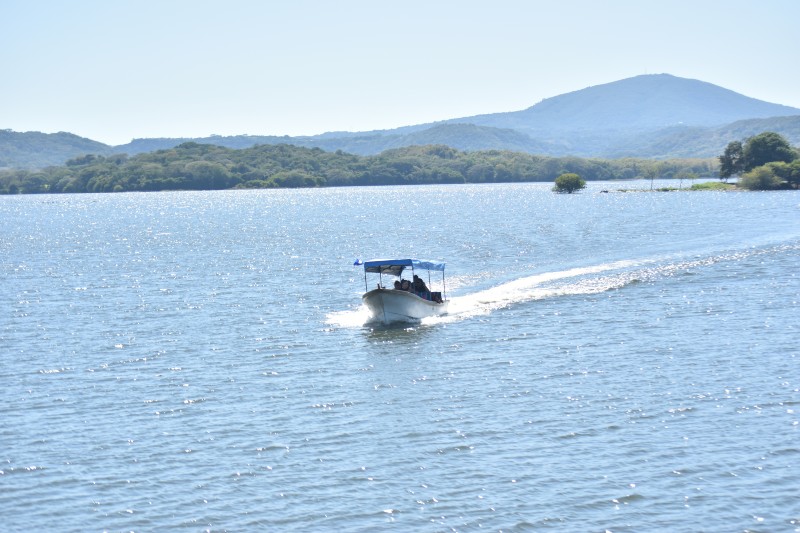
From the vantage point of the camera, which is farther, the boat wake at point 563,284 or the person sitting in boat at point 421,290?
the boat wake at point 563,284

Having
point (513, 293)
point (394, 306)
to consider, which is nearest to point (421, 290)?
point (394, 306)

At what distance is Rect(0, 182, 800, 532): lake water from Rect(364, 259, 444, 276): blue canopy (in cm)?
328

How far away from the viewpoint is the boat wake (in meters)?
58.8

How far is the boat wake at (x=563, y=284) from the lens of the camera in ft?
193

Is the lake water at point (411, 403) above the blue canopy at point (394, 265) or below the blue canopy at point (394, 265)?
below

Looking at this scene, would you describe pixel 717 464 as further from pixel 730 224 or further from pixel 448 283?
pixel 730 224

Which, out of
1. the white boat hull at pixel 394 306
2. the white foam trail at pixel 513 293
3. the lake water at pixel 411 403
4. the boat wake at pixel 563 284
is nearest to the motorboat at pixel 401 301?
the white boat hull at pixel 394 306

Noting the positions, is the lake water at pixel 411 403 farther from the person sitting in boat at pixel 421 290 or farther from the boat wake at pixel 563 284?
the person sitting in boat at pixel 421 290

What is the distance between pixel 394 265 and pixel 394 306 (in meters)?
5.09

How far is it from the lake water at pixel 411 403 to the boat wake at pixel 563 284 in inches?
17.3

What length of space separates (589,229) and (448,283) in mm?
53334

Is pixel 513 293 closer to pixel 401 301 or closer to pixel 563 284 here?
pixel 563 284

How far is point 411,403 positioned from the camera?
37750 millimetres

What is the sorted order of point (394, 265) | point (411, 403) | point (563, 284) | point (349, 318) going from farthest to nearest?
point (563, 284), point (394, 265), point (349, 318), point (411, 403)
